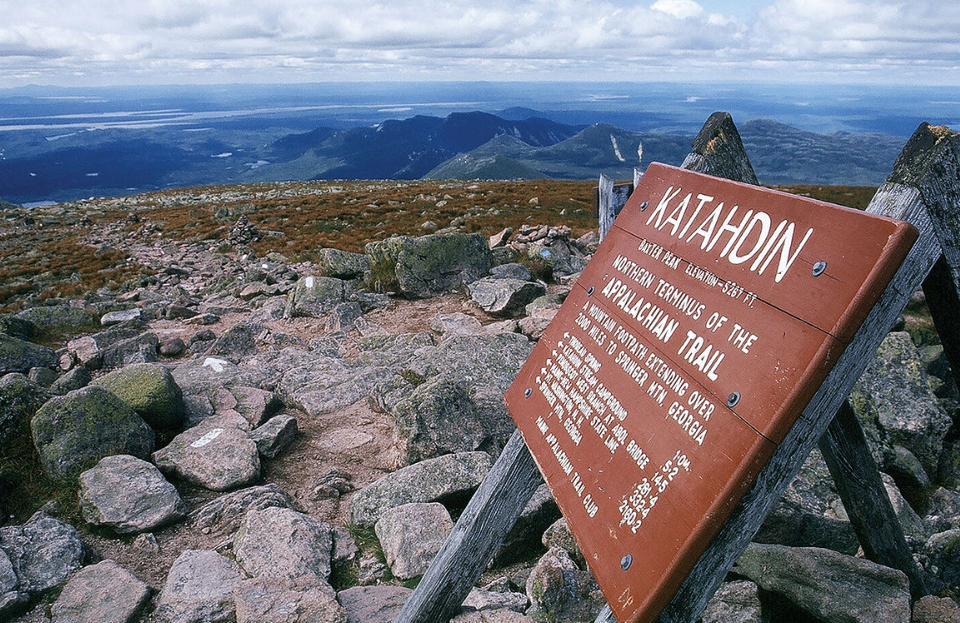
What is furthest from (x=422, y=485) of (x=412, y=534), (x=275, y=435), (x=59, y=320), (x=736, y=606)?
(x=59, y=320)

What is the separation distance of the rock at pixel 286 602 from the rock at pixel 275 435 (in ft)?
7.47

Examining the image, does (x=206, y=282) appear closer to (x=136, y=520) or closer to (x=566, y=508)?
(x=136, y=520)

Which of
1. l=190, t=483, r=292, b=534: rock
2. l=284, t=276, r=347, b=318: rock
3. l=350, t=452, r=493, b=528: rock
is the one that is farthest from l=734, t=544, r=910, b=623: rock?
l=284, t=276, r=347, b=318: rock

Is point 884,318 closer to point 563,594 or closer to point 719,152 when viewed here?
point 719,152

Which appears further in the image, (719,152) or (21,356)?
(21,356)

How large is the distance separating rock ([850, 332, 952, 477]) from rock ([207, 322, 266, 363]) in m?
9.13

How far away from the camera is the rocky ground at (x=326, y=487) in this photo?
13.0 feet

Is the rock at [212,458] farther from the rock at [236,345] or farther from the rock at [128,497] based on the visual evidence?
the rock at [236,345]

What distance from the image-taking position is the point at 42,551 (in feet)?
15.1

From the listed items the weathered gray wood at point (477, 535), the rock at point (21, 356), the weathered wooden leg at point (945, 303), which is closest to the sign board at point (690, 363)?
the weathered gray wood at point (477, 535)

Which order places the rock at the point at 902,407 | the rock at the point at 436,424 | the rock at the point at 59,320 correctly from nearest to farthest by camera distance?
1. the rock at the point at 436,424
2. the rock at the point at 902,407
3. the rock at the point at 59,320

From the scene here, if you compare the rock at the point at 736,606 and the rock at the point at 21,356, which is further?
the rock at the point at 21,356

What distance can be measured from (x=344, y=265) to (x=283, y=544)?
404 inches

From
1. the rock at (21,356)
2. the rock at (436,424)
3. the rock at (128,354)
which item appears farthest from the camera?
the rock at (128,354)
